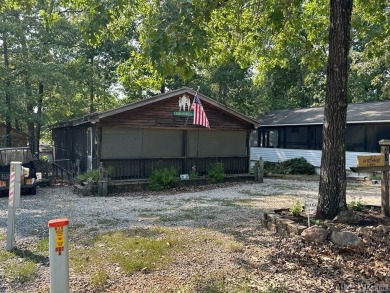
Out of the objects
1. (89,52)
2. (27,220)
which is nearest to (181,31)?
Answer: (27,220)

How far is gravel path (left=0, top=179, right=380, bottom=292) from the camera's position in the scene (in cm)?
426

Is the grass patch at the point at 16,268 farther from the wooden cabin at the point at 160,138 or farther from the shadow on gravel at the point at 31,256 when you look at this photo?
the wooden cabin at the point at 160,138

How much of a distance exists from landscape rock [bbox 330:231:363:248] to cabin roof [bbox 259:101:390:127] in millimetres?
13521

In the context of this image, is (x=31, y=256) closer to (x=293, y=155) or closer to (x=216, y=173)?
(x=216, y=173)

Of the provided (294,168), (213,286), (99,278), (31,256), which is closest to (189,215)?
(31,256)

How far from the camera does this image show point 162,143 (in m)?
15.0

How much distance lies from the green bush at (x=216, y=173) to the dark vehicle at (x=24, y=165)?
7.08 meters

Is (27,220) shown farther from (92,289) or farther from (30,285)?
(92,289)

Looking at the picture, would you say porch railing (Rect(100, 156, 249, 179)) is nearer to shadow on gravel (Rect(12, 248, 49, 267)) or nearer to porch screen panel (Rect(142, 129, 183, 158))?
porch screen panel (Rect(142, 129, 183, 158))

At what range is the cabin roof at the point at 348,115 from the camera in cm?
1744

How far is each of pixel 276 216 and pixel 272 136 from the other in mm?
18110

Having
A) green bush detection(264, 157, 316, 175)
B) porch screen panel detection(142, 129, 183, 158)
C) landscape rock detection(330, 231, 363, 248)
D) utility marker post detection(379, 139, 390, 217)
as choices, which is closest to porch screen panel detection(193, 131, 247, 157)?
porch screen panel detection(142, 129, 183, 158)

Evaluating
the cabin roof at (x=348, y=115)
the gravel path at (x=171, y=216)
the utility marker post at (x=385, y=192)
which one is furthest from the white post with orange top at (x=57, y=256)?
the cabin roof at (x=348, y=115)

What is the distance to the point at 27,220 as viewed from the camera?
7855 mm
